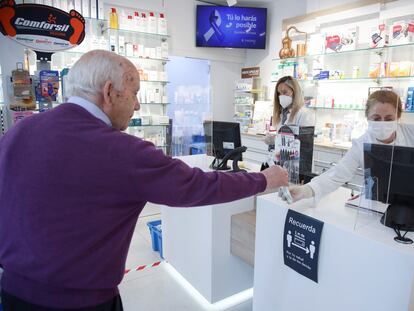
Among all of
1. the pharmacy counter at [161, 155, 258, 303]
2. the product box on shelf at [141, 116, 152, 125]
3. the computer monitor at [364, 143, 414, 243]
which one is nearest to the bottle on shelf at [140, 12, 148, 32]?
the product box on shelf at [141, 116, 152, 125]

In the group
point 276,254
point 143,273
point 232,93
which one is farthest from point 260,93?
point 276,254

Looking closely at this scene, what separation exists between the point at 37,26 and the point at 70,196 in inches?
109

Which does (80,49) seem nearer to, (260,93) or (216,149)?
(216,149)

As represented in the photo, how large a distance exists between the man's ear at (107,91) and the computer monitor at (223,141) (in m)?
1.55

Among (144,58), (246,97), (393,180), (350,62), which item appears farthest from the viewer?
(246,97)

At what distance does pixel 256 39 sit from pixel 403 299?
5.20 metres

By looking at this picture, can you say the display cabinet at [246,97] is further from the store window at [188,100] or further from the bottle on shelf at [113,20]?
the bottle on shelf at [113,20]

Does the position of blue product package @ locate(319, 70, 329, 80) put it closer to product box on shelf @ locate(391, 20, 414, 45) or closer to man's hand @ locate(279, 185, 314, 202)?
product box on shelf @ locate(391, 20, 414, 45)

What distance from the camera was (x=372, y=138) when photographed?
1.38m

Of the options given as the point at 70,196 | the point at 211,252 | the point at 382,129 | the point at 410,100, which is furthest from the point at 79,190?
the point at 410,100

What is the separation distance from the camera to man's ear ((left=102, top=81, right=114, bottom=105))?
1016 millimetres

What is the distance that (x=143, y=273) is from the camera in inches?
116

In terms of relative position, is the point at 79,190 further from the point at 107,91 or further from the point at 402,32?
the point at 402,32

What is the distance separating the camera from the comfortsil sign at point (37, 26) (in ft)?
9.52
